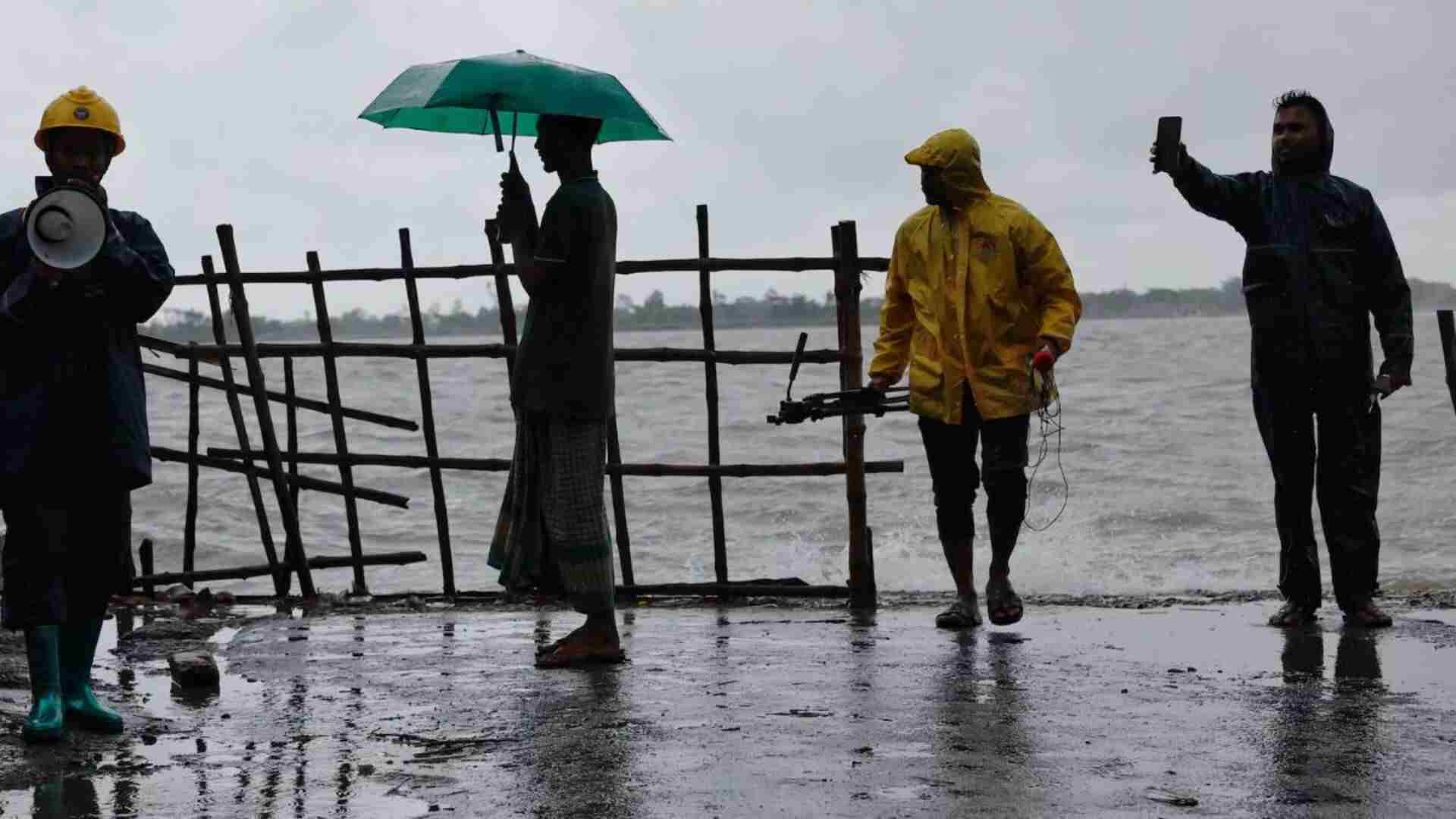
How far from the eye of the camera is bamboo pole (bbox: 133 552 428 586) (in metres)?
8.17

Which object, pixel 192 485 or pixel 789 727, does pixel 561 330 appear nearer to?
pixel 789 727

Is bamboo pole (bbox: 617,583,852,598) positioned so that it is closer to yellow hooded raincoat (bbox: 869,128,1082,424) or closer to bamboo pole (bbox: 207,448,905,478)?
bamboo pole (bbox: 207,448,905,478)

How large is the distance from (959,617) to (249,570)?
11.7ft

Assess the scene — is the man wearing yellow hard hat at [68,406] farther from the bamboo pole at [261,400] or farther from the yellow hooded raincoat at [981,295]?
the bamboo pole at [261,400]

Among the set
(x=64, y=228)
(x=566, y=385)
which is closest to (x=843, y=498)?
(x=566, y=385)

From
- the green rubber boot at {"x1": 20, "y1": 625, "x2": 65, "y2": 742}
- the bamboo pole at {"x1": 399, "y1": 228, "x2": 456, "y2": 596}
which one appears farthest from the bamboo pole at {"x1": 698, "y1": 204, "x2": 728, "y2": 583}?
the green rubber boot at {"x1": 20, "y1": 625, "x2": 65, "y2": 742}

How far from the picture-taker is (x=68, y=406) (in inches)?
174

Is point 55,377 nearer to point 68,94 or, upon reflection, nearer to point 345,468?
point 68,94

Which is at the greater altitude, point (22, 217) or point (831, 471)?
point (22, 217)

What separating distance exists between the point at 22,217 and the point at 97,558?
2.92 ft

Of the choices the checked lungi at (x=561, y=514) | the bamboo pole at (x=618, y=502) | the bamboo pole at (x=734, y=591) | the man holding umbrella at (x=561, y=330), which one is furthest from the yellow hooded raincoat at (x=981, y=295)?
the bamboo pole at (x=618, y=502)

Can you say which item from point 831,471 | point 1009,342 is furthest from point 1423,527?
point 1009,342

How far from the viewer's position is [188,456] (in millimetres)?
8414

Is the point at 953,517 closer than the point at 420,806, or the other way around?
the point at 420,806
